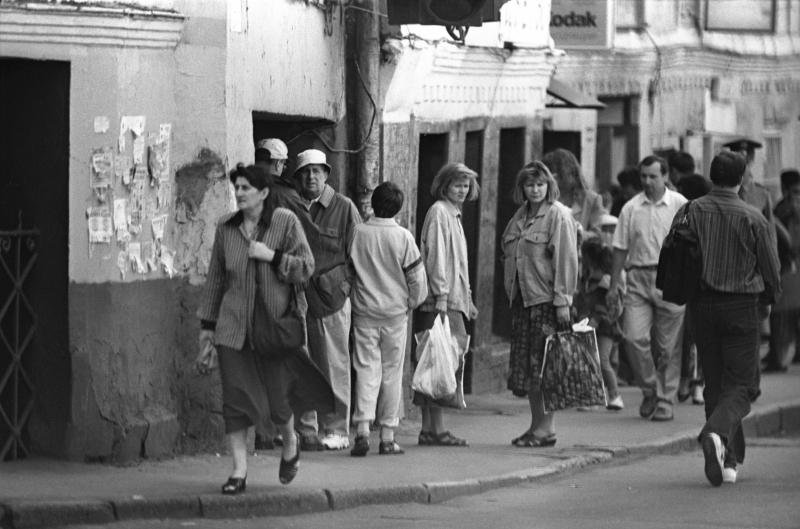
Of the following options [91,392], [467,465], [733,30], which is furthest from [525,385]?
[733,30]

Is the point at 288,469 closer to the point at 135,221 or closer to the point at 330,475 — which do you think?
the point at 330,475

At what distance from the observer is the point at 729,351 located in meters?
12.8

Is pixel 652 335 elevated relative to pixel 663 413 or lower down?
elevated

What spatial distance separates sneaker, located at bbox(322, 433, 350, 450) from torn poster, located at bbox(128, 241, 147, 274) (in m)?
1.88

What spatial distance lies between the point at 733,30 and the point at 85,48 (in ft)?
55.4

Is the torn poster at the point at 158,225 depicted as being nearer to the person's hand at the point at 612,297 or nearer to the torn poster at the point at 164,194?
the torn poster at the point at 164,194

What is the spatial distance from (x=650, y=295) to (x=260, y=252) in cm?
537

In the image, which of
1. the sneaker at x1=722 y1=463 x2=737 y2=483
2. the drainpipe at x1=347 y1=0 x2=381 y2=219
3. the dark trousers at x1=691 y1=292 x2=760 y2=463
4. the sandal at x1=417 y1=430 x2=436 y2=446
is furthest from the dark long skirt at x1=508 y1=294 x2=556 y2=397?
the sneaker at x1=722 y1=463 x2=737 y2=483

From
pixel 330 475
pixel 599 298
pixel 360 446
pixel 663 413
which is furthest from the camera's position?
pixel 599 298

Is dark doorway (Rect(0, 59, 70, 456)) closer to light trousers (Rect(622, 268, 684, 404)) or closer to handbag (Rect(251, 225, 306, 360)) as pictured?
handbag (Rect(251, 225, 306, 360))

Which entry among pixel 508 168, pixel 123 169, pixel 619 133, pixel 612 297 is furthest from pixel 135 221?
pixel 619 133

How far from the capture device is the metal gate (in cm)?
1251

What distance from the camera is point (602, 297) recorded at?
17156 mm

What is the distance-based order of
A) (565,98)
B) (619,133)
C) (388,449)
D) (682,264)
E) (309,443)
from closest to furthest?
1. (682,264)
2. (388,449)
3. (309,443)
4. (565,98)
5. (619,133)
